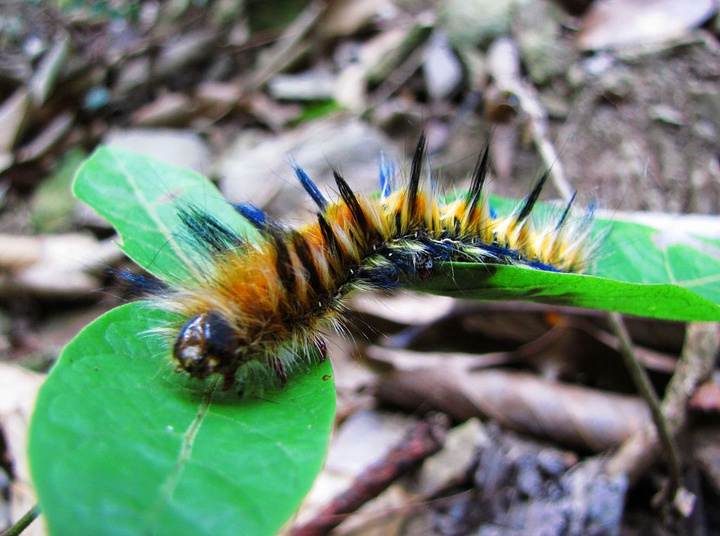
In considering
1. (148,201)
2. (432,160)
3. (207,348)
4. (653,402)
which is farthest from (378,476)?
(432,160)

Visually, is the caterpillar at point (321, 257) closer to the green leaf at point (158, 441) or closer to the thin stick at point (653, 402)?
the green leaf at point (158, 441)

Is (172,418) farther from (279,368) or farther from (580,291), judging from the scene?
(580,291)

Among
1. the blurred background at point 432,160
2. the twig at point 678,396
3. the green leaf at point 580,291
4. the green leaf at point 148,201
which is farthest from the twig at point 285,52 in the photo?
the green leaf at point 580,291

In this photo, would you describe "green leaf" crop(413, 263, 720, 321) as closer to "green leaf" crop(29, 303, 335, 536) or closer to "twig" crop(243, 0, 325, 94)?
"green leaf" crop(29, 303, 335, 536)

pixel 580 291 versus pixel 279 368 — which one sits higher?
pixel 279 368

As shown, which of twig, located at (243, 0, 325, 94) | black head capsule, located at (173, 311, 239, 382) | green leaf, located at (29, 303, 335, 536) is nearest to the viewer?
green leaf, located at (29, 303, 335, 536)

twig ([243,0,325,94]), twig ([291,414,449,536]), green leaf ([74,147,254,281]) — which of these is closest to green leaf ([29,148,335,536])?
green leaf ([74,147,254,281])
